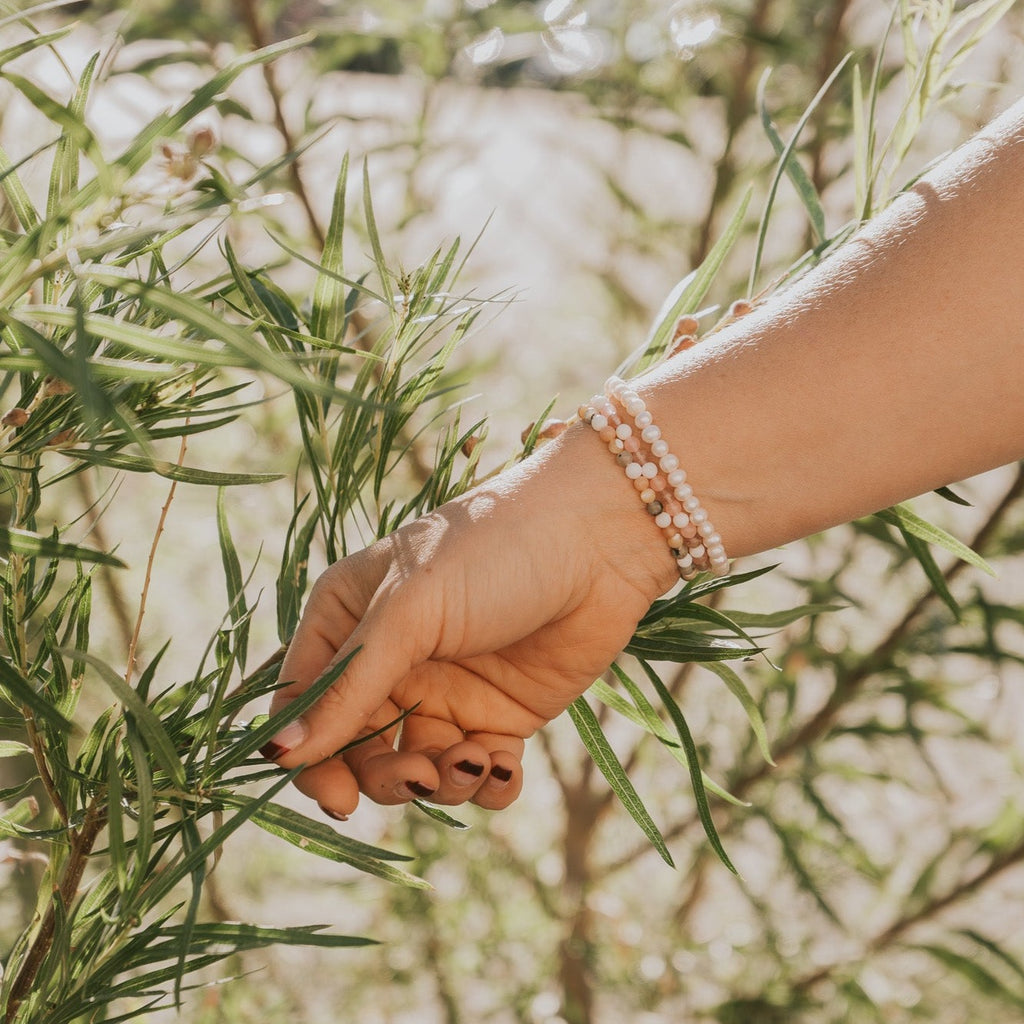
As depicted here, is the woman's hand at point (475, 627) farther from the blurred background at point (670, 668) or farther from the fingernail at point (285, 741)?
the blurred background at point (670, 668)

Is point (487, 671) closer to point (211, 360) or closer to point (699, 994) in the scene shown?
point (211, 360)

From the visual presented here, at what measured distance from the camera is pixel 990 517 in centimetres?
104

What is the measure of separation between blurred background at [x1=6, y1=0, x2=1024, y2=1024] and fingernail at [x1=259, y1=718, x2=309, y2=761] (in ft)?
1.81

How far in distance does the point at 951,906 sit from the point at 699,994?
433 mm

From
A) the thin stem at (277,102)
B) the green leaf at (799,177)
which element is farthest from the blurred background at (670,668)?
the green leaf at (799,177)

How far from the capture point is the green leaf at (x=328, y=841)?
1.31ft

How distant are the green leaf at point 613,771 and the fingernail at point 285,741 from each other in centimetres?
14

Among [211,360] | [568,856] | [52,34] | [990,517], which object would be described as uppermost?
[52,34]

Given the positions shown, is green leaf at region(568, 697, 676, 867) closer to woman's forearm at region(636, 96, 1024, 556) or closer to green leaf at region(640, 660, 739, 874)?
green leaf at region(640, 660, 739, 874)

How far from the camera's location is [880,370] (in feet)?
1.62

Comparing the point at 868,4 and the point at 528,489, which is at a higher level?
the point at 868,4

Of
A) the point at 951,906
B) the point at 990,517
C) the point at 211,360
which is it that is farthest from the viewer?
the point at 951,906

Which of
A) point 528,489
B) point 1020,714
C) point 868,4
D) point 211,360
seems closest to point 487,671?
point 528,489

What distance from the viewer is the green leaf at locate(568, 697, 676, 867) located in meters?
0.47
